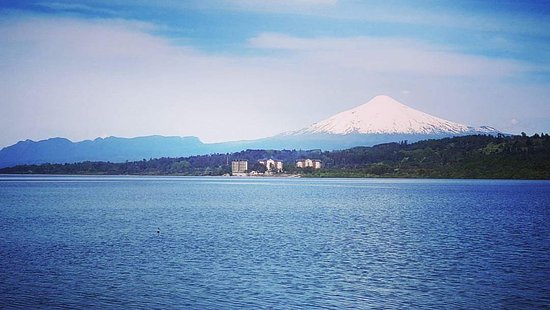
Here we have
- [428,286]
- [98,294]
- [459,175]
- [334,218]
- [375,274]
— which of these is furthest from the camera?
[459,175]

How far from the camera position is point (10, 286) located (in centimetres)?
2219

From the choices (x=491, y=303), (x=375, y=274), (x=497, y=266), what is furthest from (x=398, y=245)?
(x=491, y=303)

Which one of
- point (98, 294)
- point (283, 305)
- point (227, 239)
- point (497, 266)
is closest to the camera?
point (283, 305)

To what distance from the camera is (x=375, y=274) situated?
81.5 feet

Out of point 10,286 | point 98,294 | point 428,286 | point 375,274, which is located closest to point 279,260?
point 375,274

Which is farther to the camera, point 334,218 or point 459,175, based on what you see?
point 459,175

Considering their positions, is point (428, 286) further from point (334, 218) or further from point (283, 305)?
point (334, 218)

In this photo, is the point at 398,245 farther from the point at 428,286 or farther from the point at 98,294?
the point at 98,294

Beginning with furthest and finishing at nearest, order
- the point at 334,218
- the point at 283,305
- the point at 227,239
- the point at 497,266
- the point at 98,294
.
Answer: the point at 334,218 < the point at 227,239 < the point at 497,266 < the point at 98,294 < the point at 283,305

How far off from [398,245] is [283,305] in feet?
53.3

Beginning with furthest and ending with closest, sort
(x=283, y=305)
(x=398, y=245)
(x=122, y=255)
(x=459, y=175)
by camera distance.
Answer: (x=459, y=175), (x=398, y=245), (x=122, y=255), (x=283, y=305)

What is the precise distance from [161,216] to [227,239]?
20645mm

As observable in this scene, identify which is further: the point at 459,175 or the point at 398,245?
the point at 459,175

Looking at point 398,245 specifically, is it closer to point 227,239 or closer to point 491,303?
point 227,239
